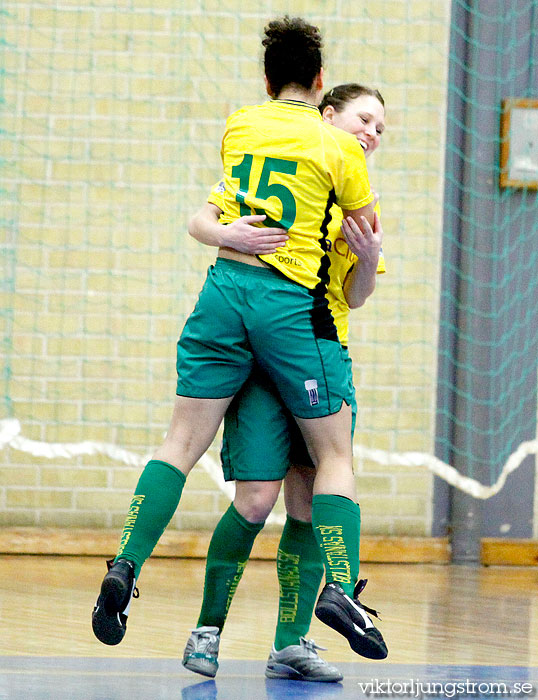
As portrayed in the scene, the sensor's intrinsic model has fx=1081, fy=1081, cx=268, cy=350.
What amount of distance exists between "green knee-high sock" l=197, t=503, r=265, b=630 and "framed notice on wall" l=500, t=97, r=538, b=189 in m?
3.13

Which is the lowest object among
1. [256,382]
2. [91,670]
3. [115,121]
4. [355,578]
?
[91,670]

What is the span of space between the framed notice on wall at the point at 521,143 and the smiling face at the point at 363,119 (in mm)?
2579

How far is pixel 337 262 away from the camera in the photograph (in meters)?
2.59

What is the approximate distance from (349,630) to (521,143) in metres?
3.53

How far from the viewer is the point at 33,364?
509 cm

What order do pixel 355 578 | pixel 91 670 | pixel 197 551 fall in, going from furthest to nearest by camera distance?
pixel 197 551 < pixel 91 670 < pixel 355 578

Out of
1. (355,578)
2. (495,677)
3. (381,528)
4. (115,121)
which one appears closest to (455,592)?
(381,528)

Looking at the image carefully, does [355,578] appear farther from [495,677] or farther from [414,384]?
[414,384]

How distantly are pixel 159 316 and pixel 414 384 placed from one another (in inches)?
49.5

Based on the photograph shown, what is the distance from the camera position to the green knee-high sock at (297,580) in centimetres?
264

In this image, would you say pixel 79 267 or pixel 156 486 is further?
pixel 79 267

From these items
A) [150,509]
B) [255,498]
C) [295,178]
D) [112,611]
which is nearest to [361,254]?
[295,178]

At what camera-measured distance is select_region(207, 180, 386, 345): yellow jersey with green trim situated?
2.56 metres

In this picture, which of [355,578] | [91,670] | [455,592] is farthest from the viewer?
[455,592]
